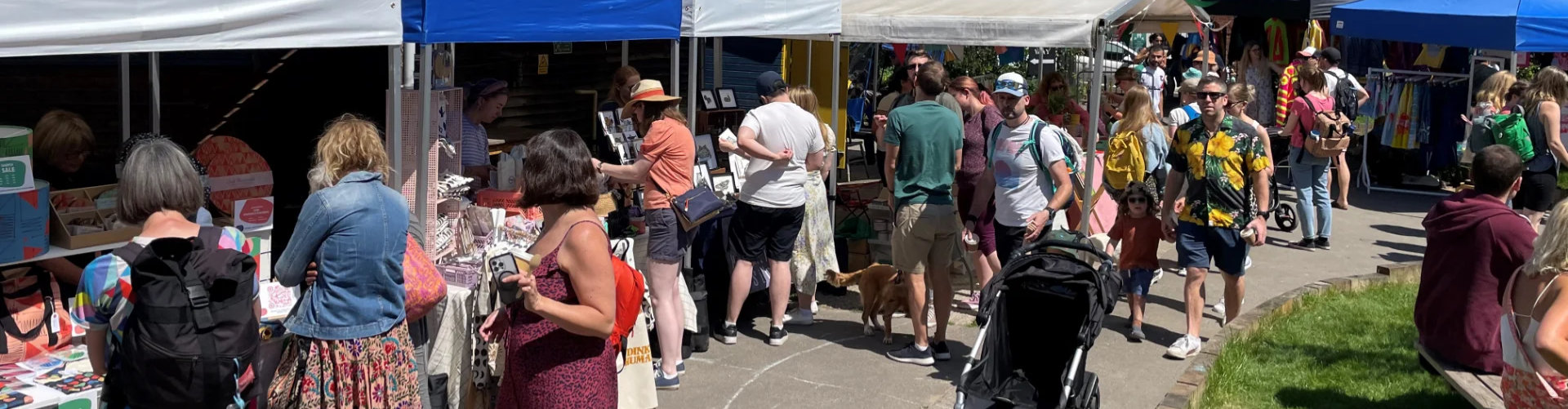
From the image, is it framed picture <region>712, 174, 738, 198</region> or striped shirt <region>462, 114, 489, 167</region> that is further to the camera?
framed picture <region>712, 174, 738, 198</region>

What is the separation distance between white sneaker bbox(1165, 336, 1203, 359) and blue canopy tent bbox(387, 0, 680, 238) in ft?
10.3

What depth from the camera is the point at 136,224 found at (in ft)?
13.1

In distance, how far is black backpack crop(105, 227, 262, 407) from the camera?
373cm

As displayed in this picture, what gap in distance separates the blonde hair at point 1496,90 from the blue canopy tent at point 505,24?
286 inches

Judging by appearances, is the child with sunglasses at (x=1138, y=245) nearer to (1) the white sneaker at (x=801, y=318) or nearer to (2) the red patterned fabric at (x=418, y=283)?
(1) the white sneaker at (x=801, y=318)

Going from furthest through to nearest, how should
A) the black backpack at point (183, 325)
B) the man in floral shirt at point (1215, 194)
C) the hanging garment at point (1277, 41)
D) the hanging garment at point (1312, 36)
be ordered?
the hanging garment at point (1277, 41), the hanging garment at point (1312, 36), the man in floral shirt at point (1215, 194), the black backpack at point (183, 325)

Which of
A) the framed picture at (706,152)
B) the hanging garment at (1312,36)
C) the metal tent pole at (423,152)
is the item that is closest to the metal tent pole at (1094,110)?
the framed picture at (706,152)

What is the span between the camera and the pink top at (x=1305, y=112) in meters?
10.5

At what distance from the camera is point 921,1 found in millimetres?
8391

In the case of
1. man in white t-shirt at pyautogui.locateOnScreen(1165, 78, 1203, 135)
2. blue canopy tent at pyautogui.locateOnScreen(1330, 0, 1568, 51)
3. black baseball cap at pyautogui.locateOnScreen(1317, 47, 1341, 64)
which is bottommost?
man in white t-shirt at pyautogui.locateOnScreen(1165, 78, 1203, 135)

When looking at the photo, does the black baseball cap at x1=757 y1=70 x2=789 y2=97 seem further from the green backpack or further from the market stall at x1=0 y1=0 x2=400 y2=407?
the green backpack

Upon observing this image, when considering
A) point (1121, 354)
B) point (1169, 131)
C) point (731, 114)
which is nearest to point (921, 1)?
point (731, 114)

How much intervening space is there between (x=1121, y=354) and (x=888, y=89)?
801cm

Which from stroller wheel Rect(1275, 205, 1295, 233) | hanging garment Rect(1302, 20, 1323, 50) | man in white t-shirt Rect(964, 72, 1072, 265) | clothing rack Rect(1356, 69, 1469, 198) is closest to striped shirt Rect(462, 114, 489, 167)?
man in white t-shirt Rect(964, 72, 1072, 265)
